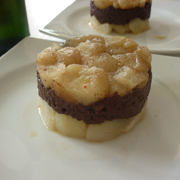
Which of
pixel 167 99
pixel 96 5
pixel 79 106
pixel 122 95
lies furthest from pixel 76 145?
pixel 96 5

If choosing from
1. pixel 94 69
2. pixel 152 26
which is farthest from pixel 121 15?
pixel 94 69

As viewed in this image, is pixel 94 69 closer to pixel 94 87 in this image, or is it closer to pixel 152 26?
pixel 94 87

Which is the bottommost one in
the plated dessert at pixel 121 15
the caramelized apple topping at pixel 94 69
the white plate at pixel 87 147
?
the white plate at pixel 87 147

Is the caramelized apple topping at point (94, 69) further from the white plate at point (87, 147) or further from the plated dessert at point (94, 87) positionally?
the white plate at point (87, 147)

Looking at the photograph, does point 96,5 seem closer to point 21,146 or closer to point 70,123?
point 70,123

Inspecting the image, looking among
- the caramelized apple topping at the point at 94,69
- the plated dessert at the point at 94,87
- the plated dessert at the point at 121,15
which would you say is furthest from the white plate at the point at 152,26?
the plated dessert at the point at 94,87
